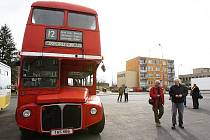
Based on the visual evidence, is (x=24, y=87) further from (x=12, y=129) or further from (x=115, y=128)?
(x=115, y=128)

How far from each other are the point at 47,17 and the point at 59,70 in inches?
79.2

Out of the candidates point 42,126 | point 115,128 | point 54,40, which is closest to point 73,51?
point 54,40

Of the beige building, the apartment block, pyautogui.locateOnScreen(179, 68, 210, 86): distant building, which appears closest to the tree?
the beige building

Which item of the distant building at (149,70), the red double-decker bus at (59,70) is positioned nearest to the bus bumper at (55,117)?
the red double-decker bus at (59,70)

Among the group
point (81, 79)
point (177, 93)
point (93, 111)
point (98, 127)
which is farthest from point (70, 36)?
point (177, 93)

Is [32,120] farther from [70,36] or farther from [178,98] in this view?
[178,98]

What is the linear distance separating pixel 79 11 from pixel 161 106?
5034mm

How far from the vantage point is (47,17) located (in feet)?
27.7

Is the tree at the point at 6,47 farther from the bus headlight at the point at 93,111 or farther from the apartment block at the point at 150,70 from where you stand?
the apartment block at the point at 150,70

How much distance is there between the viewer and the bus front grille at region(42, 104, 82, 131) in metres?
6.88

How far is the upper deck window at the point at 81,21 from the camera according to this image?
859 cm

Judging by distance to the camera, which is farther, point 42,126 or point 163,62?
point 163,62

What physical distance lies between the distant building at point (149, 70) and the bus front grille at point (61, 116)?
9144 cm

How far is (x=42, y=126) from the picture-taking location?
6.85 metres
